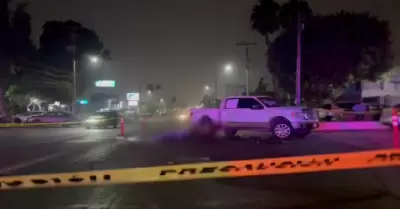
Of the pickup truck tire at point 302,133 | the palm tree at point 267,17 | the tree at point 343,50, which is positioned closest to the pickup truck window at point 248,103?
the pickup truck tire at point 302,133

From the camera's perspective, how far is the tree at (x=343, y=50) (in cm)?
4975

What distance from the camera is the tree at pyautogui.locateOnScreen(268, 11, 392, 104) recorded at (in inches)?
1959

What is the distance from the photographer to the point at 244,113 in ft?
79.4

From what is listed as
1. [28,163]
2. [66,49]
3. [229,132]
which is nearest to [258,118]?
[229,132]

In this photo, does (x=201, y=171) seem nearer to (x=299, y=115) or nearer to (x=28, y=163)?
(x=28, y=163)

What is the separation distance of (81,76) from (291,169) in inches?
3055

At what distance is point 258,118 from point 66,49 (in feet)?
204

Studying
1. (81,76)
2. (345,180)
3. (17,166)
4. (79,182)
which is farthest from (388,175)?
(81,76)

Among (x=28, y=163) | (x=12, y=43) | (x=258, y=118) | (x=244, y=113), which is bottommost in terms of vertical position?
(x=28, y=163)

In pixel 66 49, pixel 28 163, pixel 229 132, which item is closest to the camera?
pixel 28 163

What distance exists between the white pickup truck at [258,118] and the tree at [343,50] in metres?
26.6

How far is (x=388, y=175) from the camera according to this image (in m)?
11.5

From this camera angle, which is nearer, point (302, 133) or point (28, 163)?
point (28, 163)

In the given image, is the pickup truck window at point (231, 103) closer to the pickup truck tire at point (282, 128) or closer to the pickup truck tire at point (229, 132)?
the pickup truck tire at point (229, 132)
